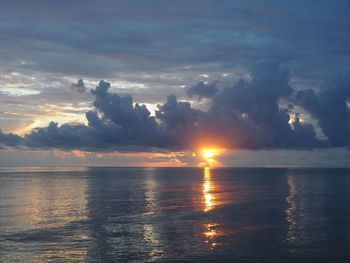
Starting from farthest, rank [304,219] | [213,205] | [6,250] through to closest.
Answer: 1. [213,205]
2. [304,219]
3. [6,250]

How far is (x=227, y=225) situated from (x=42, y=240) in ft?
104

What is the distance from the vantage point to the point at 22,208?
90188 mm

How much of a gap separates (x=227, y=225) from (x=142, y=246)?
66.4 ft

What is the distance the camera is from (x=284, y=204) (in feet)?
323

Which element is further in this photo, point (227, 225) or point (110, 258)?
point (227, 225)

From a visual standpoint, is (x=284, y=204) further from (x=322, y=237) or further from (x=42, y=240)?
(x=42, y=240)

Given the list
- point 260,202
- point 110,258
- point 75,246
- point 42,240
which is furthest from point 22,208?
point 260,202

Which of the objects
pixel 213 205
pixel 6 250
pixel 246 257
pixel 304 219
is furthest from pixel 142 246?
pixel 213 205

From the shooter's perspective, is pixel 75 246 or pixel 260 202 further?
pixel 260 202

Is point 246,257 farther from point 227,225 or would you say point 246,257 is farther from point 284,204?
point 284,204

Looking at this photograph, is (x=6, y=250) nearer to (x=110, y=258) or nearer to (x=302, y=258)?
(x=110, y=258)

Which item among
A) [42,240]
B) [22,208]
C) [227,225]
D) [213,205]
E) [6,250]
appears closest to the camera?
[6,250]

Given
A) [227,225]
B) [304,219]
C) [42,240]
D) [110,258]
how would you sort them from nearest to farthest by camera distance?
[110,258] → [42,240] → [227,225] → [304,219]

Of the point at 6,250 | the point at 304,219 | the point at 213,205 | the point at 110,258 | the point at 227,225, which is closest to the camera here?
the point at 110,258
